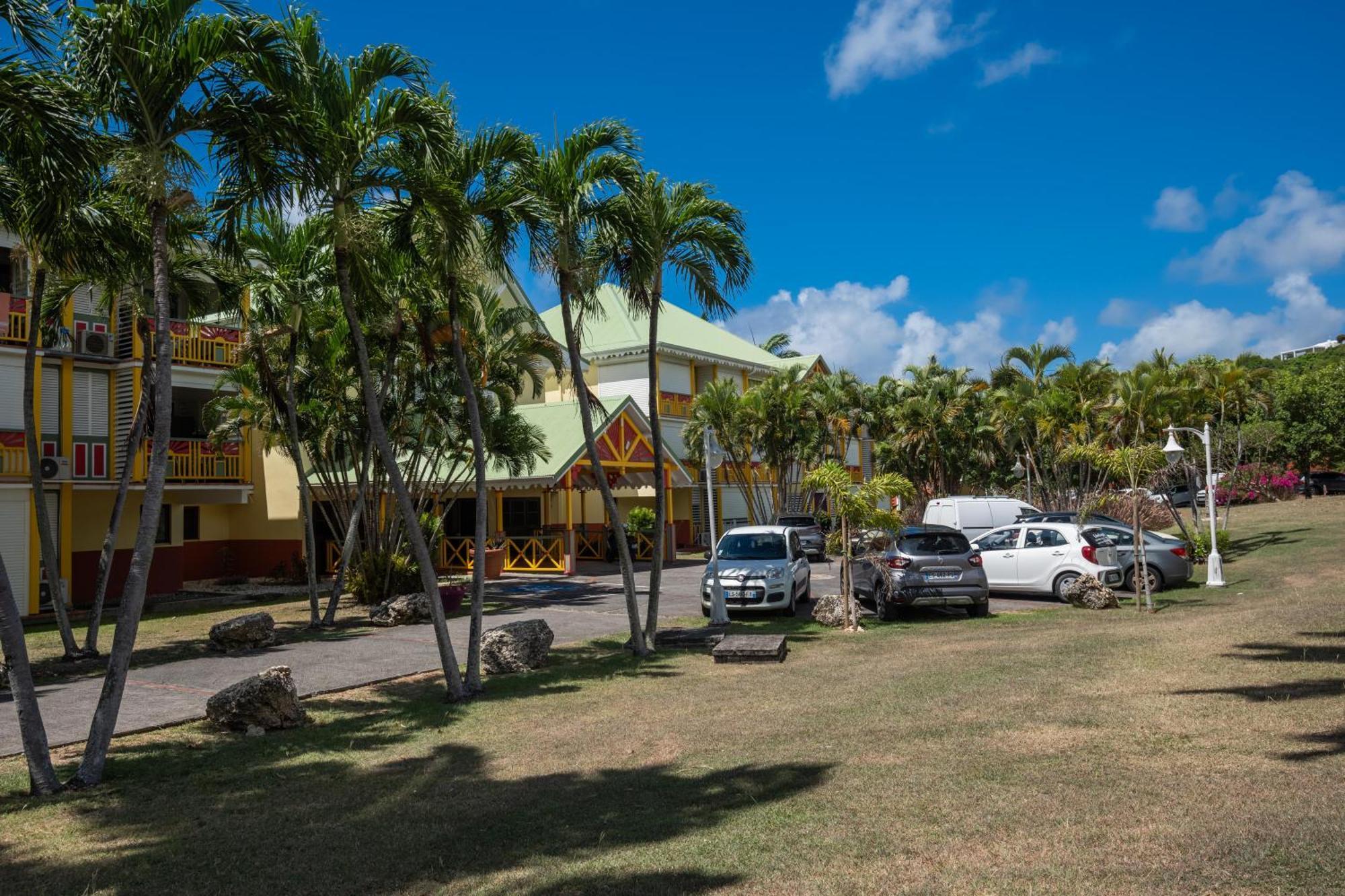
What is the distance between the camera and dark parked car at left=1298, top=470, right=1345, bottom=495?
47.9 metres

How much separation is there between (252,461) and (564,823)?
75.9 ft

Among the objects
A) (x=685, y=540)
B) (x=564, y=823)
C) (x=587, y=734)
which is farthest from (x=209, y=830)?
(x=685, y=540)

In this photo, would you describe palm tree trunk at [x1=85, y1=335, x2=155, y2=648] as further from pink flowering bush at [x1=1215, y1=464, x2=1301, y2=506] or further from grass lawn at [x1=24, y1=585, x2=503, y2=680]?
pink flowering bush at [x1=1215, y1=464, x2=1301, y2=506]

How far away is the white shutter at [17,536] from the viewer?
19875 mm

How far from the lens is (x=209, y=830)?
5961mm

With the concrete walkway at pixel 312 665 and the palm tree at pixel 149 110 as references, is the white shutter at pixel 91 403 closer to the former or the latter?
the concrete walkway at pixel 312 665

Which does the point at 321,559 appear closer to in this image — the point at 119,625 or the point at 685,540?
the point at 685,540

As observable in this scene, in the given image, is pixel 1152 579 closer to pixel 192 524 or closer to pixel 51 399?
pixel 51 399

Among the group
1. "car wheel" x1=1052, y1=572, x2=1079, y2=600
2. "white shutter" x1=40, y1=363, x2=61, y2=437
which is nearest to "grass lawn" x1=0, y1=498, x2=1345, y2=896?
"car wheel" x1=1052, y1=572, x2=1079, y2=600

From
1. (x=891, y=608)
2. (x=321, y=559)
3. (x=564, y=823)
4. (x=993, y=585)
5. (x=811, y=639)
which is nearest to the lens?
(x=564, y=823)

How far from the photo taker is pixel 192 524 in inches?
1098

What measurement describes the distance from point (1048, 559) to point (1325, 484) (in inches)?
1585

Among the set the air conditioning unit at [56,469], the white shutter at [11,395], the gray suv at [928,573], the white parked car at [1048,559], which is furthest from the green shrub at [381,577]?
the white parked car at [1048,559]

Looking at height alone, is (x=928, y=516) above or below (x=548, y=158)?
below
